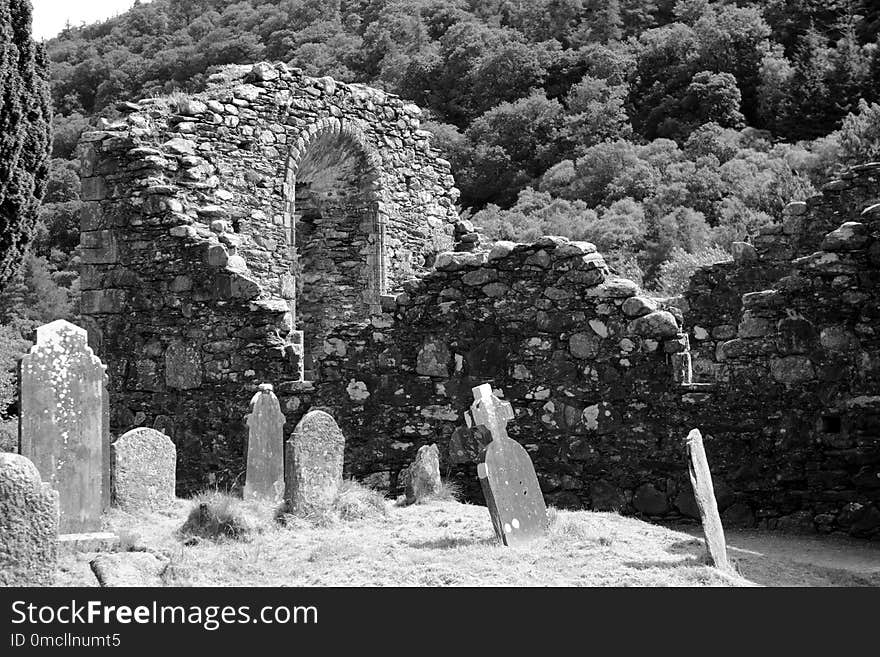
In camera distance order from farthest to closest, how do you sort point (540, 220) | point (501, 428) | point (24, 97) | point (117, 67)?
point (117, 67) < point (540, 220) < point (24, 97) < point (501, 428)

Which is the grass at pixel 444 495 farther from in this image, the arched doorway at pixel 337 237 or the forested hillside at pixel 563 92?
the forested hillside at pixel 563 92

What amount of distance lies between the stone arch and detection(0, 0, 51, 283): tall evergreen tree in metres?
3.43

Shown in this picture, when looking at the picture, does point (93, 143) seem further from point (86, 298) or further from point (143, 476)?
point (143, 476)

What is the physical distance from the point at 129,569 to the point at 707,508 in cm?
359

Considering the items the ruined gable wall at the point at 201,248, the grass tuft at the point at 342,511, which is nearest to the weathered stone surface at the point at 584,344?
the grass tuft at the point at 342,511

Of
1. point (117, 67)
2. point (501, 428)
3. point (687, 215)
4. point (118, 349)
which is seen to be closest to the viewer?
point (501, 428)

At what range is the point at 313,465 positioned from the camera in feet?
29.2

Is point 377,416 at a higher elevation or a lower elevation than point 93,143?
lower

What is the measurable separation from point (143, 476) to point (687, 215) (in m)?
29.4

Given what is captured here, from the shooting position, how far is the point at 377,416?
1112 centimetres

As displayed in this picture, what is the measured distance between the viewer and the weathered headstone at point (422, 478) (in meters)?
9.80

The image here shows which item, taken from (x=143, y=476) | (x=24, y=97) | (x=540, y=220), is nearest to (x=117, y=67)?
(x=540, y=220)

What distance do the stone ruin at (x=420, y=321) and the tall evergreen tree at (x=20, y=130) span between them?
195 centimetres

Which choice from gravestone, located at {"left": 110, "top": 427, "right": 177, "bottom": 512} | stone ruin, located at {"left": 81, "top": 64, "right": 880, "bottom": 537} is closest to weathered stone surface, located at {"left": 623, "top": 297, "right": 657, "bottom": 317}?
stone ruin, located at {"left": 81, "top": 64, "right": 880, "bottom": 537}
